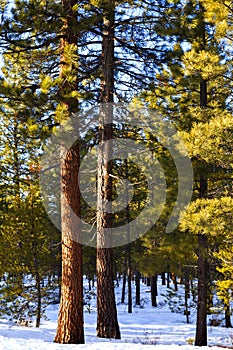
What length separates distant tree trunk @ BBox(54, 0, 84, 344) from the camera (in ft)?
25.0

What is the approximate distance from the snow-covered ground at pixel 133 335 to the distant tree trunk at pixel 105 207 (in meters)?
0.52

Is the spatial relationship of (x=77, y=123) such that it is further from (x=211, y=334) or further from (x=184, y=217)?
(x=211, y=334)

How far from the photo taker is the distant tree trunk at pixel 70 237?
299 inches

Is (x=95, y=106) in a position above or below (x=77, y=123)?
above

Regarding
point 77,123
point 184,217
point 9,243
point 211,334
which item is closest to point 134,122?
point 77,123

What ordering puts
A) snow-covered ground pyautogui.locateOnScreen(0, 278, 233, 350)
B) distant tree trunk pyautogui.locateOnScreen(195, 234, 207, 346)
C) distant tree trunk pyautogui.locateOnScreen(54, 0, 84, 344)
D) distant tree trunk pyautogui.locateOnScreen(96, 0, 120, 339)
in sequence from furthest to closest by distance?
distant tree trunk pyautogui.locateOnScreen(195, 234, 207, 346) → distant tree trunk pyautogui.locateOnScreen(96, 0, 120, 339) → distant tree trunk pyautogui.locateOnScreen(54, 0, 84, 344) → snow-covered ground pyautogui.locateOnScreen(0, 278, 233, 350)

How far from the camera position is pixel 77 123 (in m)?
7.95

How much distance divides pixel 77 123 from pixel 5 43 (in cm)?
213

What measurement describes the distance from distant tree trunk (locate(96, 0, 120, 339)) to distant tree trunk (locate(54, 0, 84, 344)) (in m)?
1.03

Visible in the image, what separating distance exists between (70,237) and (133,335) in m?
6.86

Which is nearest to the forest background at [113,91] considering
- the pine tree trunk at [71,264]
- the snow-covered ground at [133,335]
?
the pine tree trunk at [71,264]

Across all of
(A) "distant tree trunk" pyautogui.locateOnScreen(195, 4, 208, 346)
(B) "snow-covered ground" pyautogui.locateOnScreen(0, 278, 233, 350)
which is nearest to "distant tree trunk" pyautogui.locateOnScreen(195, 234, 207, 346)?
(A) "distant tree trunk" pyautogui.locateOnScreen(195, 4, 208, 346)

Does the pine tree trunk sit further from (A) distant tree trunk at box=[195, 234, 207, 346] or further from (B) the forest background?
(A) distant tree trunk at box=[195, 234, 207, 346]

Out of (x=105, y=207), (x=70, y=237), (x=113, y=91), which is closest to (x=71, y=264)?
(x=70, y=237)
